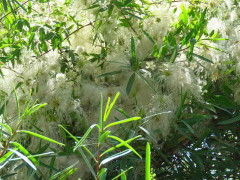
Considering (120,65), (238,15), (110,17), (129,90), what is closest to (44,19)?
(110,17)

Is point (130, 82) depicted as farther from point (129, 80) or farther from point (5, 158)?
point (5, 158)

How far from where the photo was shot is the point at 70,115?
1337 millimetres

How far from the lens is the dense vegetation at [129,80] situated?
4.17 feet

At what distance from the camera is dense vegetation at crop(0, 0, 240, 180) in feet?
4.17

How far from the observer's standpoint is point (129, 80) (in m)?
1.32

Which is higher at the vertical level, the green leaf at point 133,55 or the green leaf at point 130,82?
the green leaf at point 133,55

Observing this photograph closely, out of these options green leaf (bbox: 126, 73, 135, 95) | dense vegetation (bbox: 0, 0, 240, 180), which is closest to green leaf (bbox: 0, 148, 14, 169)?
dense vegetation (bbox: 0, 0, 240, 180)

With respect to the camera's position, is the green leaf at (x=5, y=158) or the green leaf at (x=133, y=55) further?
the green leaf at (x=133, y=55)

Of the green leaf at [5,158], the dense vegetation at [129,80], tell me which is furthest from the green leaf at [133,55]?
the green leaf at [5,158]

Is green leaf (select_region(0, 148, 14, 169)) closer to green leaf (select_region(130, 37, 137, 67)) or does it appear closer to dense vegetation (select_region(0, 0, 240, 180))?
dense vegetation (select_region(0, 0, 240, 180))

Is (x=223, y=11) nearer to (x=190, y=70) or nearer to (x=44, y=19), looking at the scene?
(x=190, y=70)

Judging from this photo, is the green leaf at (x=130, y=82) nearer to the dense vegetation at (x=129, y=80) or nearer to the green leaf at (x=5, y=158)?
the dense vegetation at (x=129, y=80)

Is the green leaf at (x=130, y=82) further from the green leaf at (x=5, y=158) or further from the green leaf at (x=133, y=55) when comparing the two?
the green leaf at (x=5, y=158)

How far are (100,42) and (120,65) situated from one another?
6.0 inches
